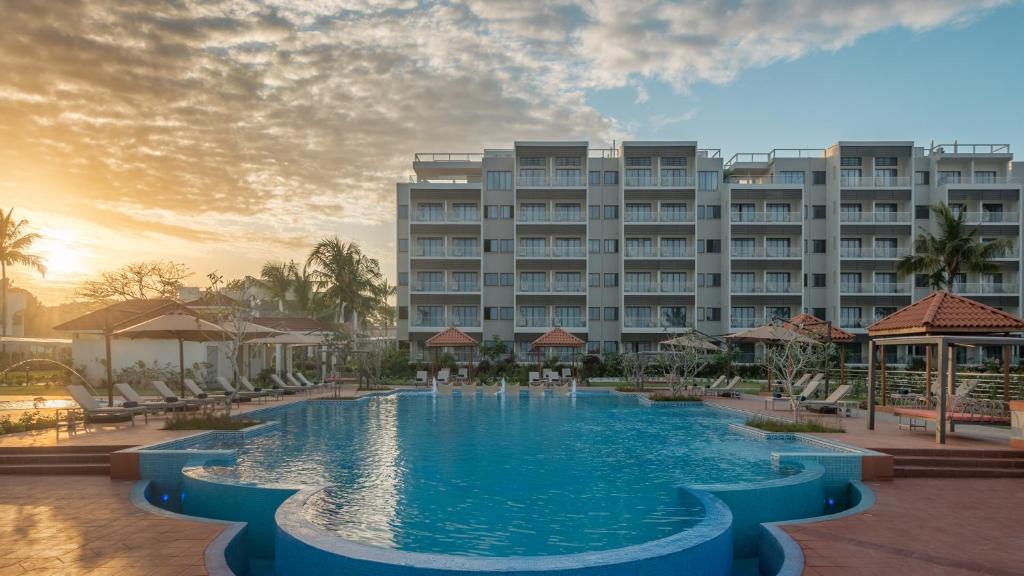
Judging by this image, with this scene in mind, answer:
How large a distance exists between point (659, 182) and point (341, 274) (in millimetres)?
21865

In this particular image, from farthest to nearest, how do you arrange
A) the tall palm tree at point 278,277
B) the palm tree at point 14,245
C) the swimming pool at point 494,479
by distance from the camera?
the tall palm tree at point 278,277, the palm tree at point 14,245, the swimming pool at point 494,479

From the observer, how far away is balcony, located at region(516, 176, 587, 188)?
141 ft

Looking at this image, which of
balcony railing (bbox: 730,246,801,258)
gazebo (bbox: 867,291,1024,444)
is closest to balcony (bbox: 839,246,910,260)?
balcony railing (bbox: 730,246,801,258)

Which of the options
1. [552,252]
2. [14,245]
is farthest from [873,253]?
[14,245]

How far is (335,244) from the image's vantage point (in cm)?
4328

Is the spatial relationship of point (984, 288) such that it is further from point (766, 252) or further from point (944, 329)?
point (944, 329)

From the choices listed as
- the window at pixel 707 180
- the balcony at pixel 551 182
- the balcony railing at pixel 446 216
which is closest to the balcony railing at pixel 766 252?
the window at pixel 707 180

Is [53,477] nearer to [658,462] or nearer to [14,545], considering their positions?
[14,545]

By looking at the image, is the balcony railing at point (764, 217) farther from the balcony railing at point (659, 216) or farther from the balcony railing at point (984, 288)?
the balcony railing at point (984, 288)

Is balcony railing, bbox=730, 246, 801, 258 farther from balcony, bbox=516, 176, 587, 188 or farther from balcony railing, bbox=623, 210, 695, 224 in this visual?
balcony, bbox=516, 176, 587, 188

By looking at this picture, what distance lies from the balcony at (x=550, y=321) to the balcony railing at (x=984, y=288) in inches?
958

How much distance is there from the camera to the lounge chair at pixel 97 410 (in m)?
14.8

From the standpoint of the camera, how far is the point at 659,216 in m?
42.8

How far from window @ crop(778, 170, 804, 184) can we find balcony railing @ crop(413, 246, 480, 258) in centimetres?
2119
